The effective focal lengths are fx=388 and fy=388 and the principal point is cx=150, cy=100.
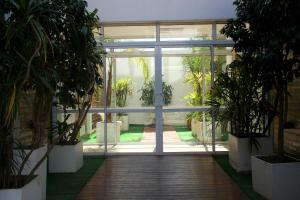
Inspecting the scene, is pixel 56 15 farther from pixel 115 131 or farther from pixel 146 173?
pixel 115 131

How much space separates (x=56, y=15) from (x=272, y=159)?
3033mm

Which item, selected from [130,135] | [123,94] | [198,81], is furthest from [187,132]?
[123,94]

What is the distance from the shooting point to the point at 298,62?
4355mm

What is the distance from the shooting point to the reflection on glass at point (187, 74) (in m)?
7.82

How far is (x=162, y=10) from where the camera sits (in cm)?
755

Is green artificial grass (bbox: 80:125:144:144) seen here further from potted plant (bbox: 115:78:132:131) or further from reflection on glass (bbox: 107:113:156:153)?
potted plant (bbox: 115:78:132:131)

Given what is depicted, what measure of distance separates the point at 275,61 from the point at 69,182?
3354 millimetres

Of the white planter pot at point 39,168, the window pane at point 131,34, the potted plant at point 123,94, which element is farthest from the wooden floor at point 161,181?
the window pane at point 131,34

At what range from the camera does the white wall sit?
7523mm

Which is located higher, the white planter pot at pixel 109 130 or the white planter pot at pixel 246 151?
the white planter pot at pixel 109 130

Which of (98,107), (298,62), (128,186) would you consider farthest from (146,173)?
(298,62)

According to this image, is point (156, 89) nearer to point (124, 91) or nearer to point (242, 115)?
point (124, 91)

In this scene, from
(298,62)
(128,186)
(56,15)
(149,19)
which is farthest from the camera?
(149,19)

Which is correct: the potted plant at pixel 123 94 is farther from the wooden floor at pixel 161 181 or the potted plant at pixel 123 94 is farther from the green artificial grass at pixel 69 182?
the green artificial grass at pixel 69 182
